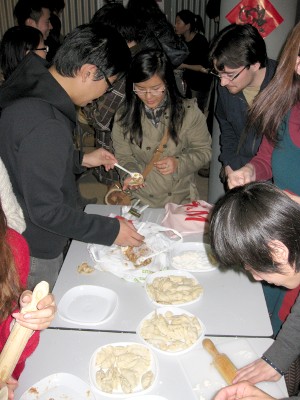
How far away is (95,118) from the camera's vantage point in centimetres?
288

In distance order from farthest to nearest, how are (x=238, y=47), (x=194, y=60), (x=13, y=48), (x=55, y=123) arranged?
(x=194, y=60) → (x=13, y=48) → (x=238, y=47) → (x=55, y=123)

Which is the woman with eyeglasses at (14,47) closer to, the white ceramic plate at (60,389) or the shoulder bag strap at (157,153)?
the shoulder bag strap at (157,153)

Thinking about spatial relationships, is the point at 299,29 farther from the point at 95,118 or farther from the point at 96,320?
the point at 95,118

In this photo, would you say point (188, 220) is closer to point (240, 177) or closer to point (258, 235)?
point (240, 177)

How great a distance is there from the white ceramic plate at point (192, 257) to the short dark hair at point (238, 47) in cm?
100

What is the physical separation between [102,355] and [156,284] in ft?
1.43

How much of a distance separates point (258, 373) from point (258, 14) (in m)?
2.44

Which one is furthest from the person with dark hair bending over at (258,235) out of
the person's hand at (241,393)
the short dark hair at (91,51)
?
the short dark hair at (91,51)

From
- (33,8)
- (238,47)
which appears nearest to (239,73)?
(238,47)

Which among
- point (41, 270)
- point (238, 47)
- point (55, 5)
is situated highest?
point (238, 47)

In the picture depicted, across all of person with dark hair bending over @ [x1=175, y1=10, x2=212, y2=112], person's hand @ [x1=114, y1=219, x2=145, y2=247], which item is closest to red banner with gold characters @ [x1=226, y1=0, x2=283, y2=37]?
person's hand @ [x1=114, y1=219, x2=145, y2=247]

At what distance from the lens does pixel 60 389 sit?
1.35 metres

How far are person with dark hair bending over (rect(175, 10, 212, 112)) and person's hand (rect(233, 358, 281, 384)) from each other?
14.7 feet

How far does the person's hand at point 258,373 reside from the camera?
1.37 meters
